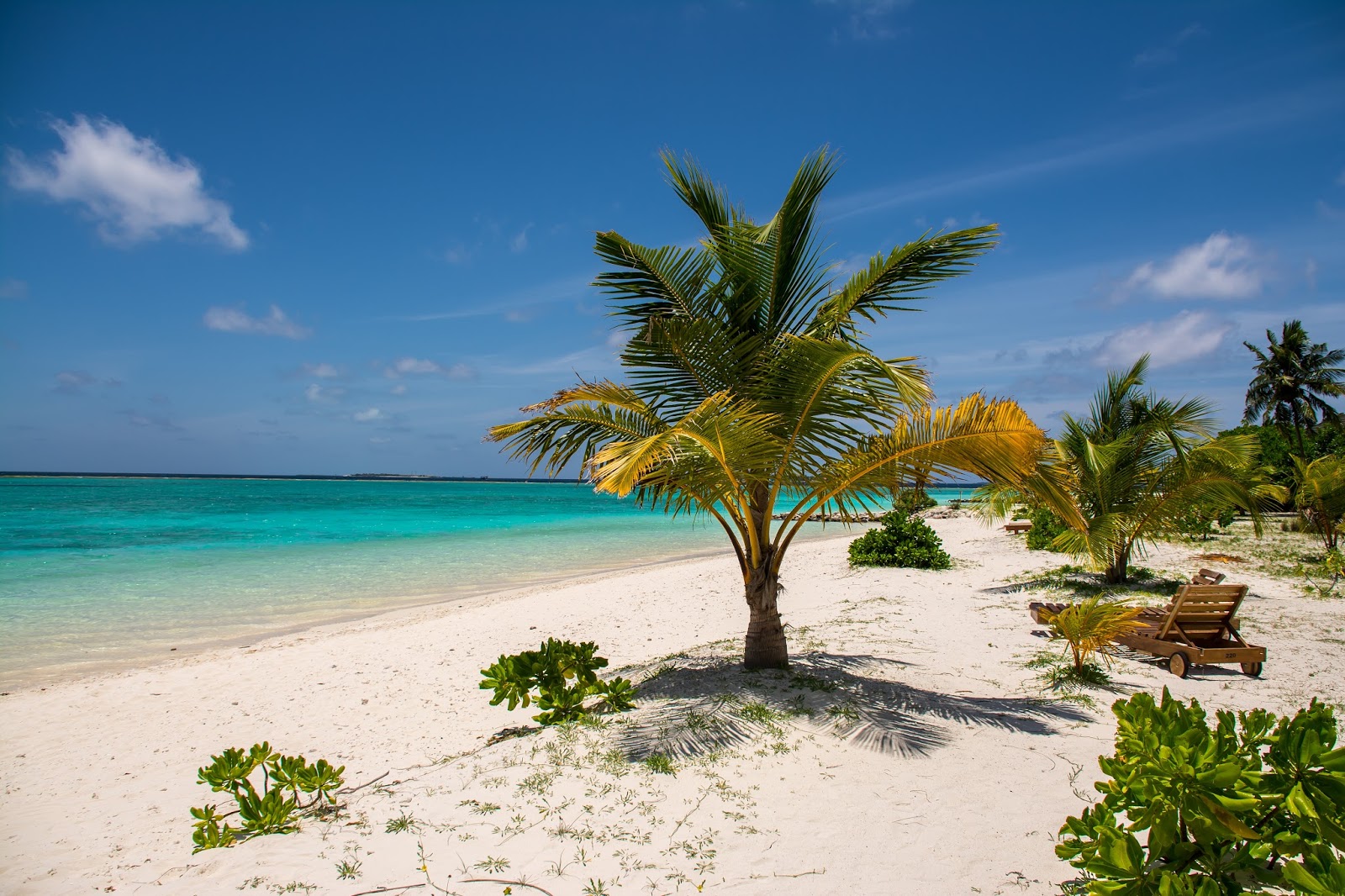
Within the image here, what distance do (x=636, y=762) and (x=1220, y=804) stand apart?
3.09m

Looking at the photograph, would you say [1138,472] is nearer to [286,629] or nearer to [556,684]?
[556,684]

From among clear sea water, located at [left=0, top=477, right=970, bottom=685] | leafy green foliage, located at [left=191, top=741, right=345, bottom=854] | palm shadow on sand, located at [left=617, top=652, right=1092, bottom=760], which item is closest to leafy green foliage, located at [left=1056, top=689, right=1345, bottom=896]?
palm shadow on sand, located at [left=617, top=652, right=1092, bottom=760]

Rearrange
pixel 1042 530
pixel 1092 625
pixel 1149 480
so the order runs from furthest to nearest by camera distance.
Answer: pixel 1042 530 < pixel 1149 480 < pixel 1092 625

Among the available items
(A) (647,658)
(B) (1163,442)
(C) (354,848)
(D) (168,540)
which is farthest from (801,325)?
(D) (168,540)

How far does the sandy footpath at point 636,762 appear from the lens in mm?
3148

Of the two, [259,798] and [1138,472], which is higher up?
[1138,472]

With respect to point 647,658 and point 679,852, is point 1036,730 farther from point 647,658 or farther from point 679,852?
point 647,658

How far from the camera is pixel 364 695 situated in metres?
7.10

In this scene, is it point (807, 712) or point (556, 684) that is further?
point (556, 684)

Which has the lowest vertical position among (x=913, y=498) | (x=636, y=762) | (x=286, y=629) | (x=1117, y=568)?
(x=286, y=629)

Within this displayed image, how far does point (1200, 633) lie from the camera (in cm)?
630

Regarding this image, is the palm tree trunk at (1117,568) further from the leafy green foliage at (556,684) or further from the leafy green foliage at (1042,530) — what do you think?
the leafy green foliage at (556,684)

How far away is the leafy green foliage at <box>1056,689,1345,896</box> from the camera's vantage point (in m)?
1.73

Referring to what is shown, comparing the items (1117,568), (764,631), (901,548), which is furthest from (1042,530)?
(764,631)
